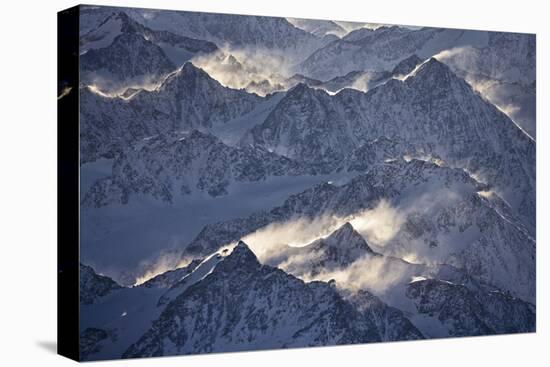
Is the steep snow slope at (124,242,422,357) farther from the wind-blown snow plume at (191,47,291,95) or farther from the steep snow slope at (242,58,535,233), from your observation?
the wind-blown snow plume at (191,47,291,95)

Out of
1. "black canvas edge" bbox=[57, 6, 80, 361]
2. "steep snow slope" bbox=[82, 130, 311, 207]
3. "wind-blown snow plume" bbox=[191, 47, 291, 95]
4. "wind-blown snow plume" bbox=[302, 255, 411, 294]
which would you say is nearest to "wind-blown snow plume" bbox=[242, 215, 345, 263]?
"wind-blown snow plume" bbox=[302, 255, 411, 294]

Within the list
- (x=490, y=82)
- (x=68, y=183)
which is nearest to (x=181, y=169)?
(x=68, y=183)

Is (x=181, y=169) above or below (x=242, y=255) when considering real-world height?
above

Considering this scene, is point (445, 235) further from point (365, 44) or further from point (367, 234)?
point (365, 44)

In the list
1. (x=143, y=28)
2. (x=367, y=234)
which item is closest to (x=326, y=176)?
(x=367, y=234)

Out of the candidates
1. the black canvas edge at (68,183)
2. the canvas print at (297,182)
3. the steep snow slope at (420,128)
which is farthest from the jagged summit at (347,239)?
the black canvas edge at (68,183)

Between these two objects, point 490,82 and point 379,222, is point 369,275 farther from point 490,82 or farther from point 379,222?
point 490,82

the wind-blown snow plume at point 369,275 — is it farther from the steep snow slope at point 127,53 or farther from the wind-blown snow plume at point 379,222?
the steep snow slope at point 127,53
